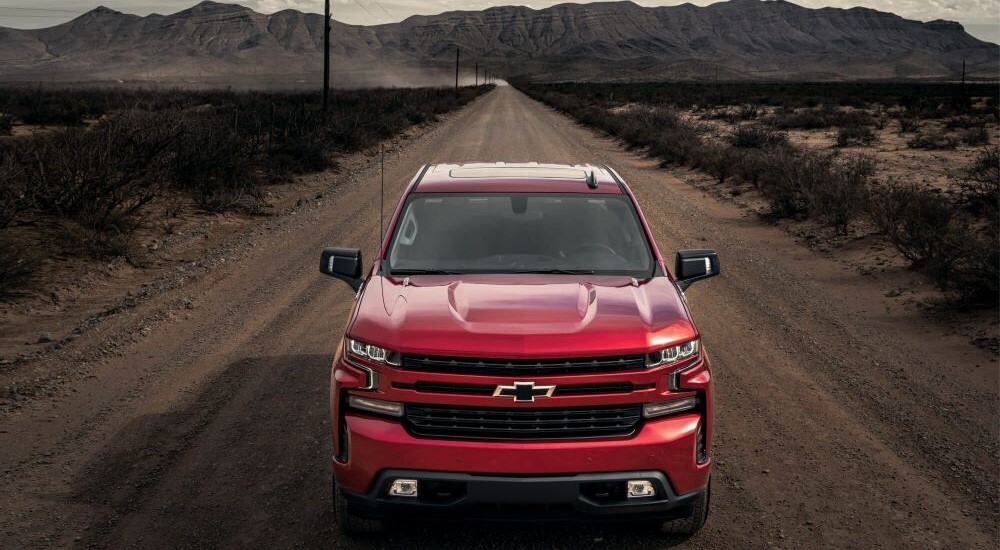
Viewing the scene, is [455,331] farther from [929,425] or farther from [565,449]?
[929,425]

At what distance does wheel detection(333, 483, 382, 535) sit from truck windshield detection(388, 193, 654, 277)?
1237 mm

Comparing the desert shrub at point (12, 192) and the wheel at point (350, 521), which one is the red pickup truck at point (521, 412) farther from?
the desert shrub at point (12, 192)

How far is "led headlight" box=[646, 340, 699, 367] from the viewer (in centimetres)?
375

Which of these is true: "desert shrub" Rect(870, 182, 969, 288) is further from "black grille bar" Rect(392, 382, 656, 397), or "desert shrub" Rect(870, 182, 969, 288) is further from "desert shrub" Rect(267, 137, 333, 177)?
"desert shrub" Rect(267, 137, 333, 177)

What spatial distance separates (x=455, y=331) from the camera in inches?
147

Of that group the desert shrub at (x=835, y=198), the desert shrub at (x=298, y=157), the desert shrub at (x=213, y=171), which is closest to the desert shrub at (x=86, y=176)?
the desert shrub at (x=213, y=171)

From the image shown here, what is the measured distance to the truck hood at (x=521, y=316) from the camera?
3.67m

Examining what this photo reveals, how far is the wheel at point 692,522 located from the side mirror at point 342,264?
2.12 m

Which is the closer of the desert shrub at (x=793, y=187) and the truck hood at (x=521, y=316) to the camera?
the truck hood at (x=521, y=316)

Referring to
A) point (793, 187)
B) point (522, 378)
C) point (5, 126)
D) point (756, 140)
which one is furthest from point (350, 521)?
point (5, 126)

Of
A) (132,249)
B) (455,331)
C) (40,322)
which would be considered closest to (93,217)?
(132,249)

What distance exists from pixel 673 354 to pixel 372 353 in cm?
131

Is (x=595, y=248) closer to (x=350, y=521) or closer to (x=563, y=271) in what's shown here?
(x=563, y=271)

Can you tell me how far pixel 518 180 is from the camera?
532 centimetres
